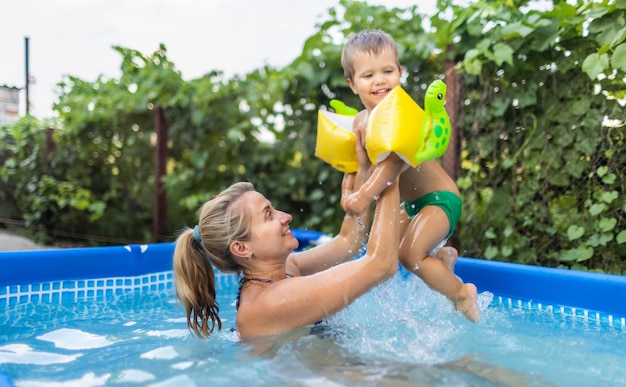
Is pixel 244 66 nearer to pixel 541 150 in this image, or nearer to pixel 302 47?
pixel 302 47

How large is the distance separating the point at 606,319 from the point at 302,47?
3.22 m

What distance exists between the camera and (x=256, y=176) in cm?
584

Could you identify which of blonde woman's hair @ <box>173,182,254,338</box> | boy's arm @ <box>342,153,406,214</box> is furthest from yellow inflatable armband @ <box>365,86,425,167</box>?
blonde woman's hair @ <box>173,182,254,338</box>

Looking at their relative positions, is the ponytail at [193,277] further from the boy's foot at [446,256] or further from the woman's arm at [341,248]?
the boy's foot at [446,256]

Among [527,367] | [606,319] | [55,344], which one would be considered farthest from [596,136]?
[55,344]

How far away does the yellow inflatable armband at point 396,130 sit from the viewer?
6.77 ft

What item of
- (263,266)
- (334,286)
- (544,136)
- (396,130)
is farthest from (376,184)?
(544,136)

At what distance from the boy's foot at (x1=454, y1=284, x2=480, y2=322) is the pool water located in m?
0.05

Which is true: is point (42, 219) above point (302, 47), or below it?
below

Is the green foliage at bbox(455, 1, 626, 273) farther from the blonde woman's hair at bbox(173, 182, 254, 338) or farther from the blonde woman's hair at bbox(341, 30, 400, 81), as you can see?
the blonde woman's hair at bbox(173, 182, 254, 338)

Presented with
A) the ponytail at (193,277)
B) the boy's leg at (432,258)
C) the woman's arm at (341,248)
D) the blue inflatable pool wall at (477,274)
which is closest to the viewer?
the ponytail at (193,277)

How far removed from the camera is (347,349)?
214 cm

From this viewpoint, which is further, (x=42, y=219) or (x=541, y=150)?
(x=42, y=219)

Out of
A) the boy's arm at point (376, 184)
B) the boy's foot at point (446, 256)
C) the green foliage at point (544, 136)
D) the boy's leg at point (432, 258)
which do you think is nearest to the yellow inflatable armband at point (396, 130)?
the boy's arm at point (376, 184)
